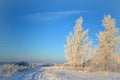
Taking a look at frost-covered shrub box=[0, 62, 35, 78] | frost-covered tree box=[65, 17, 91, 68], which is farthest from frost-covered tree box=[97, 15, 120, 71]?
frost-covered shrub box=[0, 62, 35, 78]

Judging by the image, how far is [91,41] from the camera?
24.3 metres

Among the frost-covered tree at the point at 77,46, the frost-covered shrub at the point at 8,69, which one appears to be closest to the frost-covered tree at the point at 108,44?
the frost-covered tree at the point at 77,46

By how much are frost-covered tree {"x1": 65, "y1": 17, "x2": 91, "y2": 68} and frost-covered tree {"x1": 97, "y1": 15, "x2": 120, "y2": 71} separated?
2.04 m

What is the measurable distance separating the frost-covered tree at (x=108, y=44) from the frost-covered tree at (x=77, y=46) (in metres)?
2.04

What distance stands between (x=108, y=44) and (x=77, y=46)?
3.44 metres

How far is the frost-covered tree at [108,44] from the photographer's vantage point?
21.5m

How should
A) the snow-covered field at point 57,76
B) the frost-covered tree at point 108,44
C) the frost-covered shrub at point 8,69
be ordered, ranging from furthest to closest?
the frost-covered tree at point 108,44, the frost-covered shrub at point 8,69, the snow-covered field at point 57,76

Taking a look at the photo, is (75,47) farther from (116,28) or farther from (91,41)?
(116,28)

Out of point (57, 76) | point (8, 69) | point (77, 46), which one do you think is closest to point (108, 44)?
point (77, 46)

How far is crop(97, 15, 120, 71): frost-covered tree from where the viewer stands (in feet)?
70.6

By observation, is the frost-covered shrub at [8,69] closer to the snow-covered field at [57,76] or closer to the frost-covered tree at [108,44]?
the snow-covered field at [57,76]

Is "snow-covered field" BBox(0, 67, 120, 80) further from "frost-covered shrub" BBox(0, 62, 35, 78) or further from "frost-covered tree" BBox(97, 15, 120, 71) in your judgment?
"frost-covered tree" BBox(97, 15, 120, 71)

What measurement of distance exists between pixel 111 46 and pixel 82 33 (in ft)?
13.0

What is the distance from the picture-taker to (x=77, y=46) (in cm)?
2448
